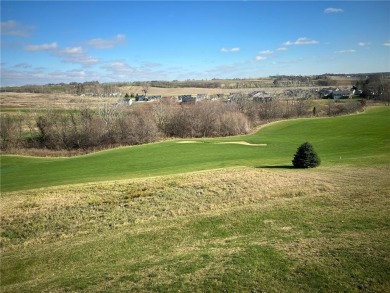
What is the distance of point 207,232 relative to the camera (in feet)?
48.9

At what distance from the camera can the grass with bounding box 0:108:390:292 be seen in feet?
33.5

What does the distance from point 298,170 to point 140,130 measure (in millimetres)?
42023

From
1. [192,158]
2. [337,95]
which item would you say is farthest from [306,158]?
[337,95]

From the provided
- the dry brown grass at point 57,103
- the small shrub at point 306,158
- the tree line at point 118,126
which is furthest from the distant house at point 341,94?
the small shrub at point 306,158

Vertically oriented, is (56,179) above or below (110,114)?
below

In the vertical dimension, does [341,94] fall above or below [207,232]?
above

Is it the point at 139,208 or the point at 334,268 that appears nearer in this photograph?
the point at 334,268

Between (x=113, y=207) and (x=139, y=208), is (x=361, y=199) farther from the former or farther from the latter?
(x=113, y=207)

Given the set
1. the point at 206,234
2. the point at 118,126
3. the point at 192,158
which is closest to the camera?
the point at 206,234

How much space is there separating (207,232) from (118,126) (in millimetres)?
53549

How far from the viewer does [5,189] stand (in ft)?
87.9

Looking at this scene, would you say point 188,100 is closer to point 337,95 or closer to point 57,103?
point 57,103

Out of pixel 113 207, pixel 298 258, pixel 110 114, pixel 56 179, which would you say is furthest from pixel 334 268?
pixel 110 114

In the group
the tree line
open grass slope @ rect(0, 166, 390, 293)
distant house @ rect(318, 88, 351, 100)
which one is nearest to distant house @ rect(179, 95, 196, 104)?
the tree line
